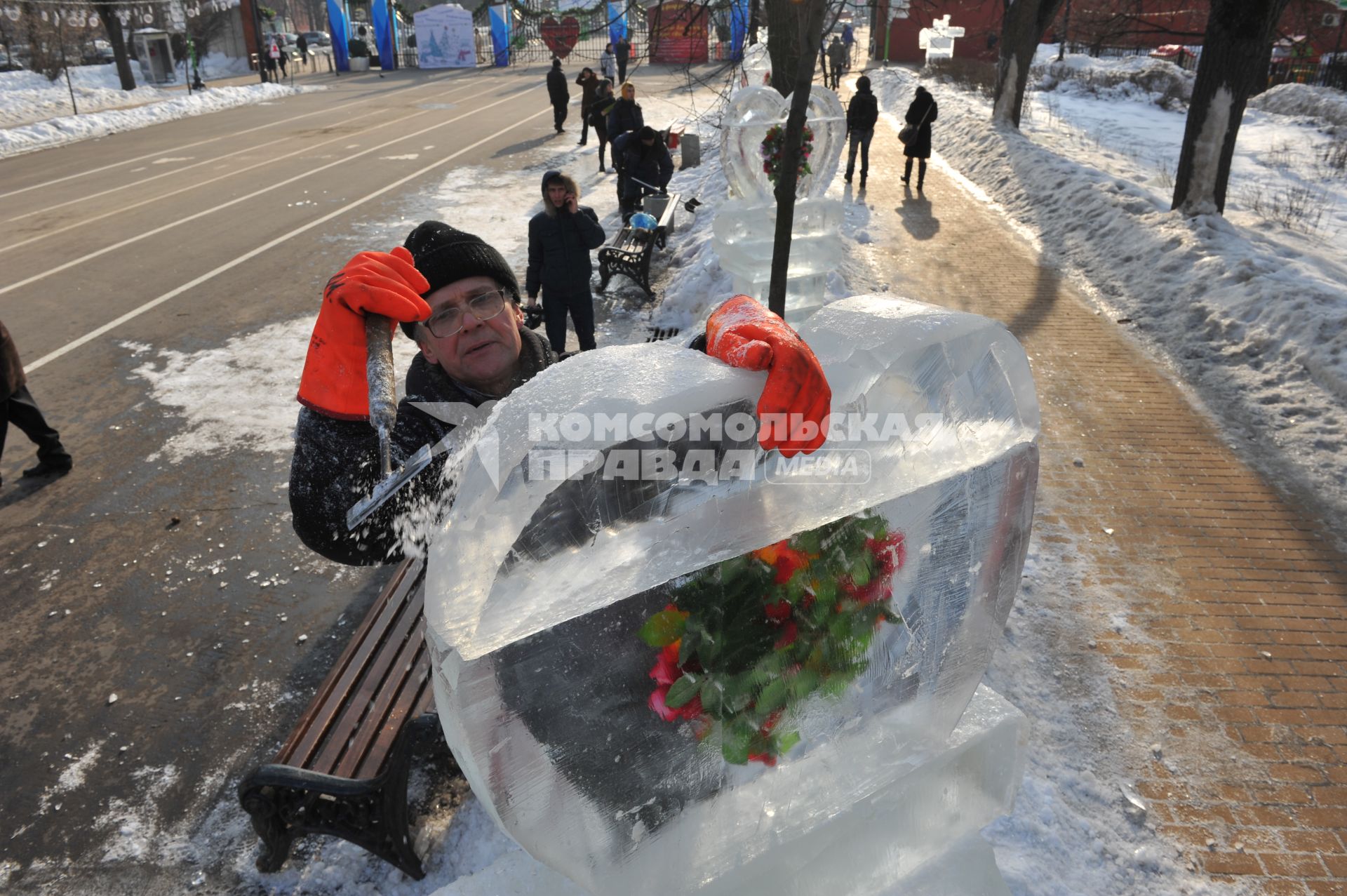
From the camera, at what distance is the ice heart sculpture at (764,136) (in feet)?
23.3

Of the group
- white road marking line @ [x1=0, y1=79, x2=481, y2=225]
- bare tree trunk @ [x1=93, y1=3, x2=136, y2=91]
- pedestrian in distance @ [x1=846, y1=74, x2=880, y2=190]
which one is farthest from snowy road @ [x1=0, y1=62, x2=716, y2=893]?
bare tree trunk @ [x1=93, y1=3, x2=136, y2=91]

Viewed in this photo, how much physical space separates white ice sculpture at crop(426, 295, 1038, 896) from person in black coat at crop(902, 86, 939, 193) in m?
11.1

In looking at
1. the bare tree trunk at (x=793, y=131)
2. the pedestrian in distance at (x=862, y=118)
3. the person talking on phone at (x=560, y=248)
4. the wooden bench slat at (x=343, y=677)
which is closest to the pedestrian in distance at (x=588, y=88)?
the pedestrian in distance at (x=862, y=118)

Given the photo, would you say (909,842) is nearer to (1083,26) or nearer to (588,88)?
(588,88)

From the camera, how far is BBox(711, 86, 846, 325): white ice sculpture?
7.27 meters

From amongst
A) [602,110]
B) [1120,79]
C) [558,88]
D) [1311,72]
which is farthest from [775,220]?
[1311,72]

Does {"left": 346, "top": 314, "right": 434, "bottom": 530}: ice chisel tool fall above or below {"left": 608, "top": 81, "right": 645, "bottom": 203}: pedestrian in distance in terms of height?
below

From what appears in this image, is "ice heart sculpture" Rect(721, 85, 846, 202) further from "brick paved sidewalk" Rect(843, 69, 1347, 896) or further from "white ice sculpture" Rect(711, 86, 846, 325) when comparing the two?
"brick paved sidewalk" Rect(843, 69, 1347, 896)

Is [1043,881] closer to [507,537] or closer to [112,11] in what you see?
[507,537]

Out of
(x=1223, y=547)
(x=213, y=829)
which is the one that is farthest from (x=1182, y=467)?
(x=213, y=829)

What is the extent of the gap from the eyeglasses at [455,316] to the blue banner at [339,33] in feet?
119

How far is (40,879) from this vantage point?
283 centimetres

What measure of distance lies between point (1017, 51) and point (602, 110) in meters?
7.85

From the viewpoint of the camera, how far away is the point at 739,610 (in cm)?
157
